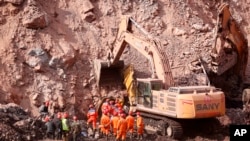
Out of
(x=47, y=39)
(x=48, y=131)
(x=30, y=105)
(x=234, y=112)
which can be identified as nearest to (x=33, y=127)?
(x=48, y=131)

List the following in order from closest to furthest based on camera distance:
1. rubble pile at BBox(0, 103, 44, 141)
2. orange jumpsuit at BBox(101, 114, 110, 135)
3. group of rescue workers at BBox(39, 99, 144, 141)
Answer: rubble pile at BBox(0, 103, 44, 141), group of rescue workers at BBox(39, 99, 144, 141), orange jumpsuit at BBox(101, 114, 110, 135)

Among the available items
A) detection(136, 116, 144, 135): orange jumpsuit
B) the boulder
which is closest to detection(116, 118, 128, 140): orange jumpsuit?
detection(136, 116, 144, 135): orange jumpsuit

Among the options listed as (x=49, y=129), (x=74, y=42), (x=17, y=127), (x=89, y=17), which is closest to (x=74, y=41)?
(x=74, y=42)

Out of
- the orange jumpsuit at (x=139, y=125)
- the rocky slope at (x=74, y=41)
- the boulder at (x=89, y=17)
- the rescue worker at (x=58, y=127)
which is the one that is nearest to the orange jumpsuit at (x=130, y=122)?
the orange jumpsuit at (x=139, y=125)

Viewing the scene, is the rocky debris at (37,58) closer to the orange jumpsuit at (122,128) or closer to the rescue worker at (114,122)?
Answer: the rescue worker at (114,122)

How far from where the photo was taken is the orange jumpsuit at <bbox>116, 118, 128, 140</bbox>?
1515 centimetres

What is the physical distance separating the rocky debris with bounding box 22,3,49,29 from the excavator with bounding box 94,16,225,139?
282 cm

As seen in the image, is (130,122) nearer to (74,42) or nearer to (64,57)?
(64,57)

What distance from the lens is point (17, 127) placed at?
49.3 ft

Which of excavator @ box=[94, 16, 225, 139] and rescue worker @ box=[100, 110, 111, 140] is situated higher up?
excavator @ box=[94, 16, 225, 139]

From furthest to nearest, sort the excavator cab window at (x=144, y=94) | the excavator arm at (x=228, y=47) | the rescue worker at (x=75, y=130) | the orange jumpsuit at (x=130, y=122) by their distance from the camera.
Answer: the excavator arm at (x=228, y=47)
the excavator cab window at (x=144, y=94)
the orange jumpsuit at (x=130, y=122)
the rescue worker at (x=75, y=130)

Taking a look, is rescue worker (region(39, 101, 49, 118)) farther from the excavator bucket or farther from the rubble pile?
the excavator bucket

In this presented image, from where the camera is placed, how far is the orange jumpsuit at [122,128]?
15146 mm

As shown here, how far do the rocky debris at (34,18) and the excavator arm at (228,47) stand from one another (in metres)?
6.83
